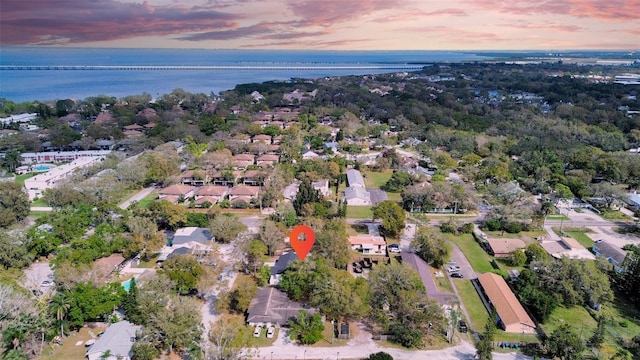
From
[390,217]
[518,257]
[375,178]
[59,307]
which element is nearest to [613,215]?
[518,257]

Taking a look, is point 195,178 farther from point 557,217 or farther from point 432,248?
point 557,217

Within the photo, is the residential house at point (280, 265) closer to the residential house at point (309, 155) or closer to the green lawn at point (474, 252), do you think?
the green lawn at point (474, 252)

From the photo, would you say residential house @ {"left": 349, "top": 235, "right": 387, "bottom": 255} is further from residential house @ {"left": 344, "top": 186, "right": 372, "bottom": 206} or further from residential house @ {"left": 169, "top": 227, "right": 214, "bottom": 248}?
residential house @ {"left": 169, "top": 227, "right": 214, "bottom": 248}

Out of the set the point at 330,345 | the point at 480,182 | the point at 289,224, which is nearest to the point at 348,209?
the point at 289,224

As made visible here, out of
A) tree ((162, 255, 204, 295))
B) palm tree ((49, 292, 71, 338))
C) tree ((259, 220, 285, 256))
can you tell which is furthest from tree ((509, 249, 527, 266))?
palm tree ((49, 292, 71, 338))

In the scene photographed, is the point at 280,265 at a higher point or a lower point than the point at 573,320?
higher

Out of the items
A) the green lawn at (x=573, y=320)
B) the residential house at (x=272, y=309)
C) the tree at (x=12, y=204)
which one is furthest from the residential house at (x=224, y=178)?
the green lawn at (x=573, y=320)

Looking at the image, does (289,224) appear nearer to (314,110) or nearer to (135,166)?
(135,166)
